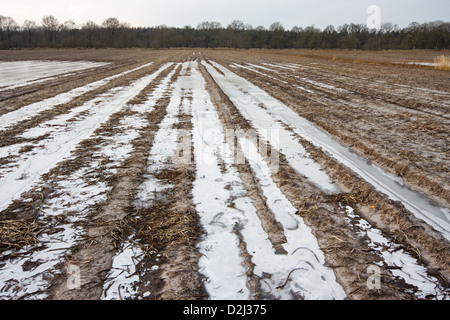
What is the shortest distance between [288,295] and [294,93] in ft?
36.0

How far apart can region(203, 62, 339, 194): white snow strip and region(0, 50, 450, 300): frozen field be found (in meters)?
0.05

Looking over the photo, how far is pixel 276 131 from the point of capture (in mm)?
7035

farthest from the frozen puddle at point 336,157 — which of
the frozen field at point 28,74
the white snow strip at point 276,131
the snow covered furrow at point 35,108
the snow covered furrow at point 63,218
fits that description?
the frozen field at point 28,74

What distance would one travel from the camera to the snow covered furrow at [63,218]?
2.54m

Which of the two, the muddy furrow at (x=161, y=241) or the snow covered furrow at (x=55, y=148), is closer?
the muddy furrow at (x=161, y=241)

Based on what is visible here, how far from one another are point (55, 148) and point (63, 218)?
9.37ft

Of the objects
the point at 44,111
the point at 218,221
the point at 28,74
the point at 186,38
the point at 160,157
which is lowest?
the point at 218,221

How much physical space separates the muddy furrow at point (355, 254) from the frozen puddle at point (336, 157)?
35 centimetres

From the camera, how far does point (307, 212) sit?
12.1ft

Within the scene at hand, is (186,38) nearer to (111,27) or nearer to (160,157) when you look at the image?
(111,27)

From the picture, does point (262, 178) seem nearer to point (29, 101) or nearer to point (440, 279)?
point (440, 279)

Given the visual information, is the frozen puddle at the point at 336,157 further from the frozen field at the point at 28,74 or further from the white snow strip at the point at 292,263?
the frozen field at the point at 28,74

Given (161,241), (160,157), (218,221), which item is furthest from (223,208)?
(160,157)
